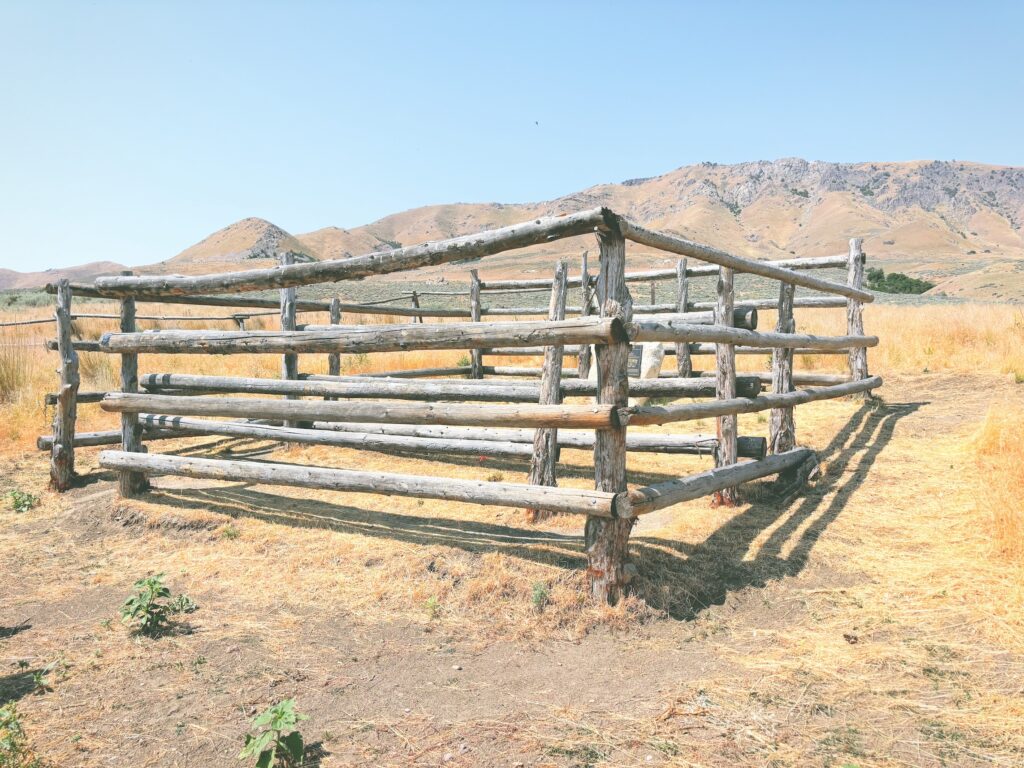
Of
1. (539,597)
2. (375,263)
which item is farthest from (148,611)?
(375,263)

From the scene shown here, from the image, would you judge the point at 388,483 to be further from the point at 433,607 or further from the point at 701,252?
the point at 701,252

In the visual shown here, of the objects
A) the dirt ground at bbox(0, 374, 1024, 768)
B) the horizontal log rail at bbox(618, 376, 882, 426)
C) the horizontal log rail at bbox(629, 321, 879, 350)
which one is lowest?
the dirt ground at bbox(0, 374, 1024, 768)

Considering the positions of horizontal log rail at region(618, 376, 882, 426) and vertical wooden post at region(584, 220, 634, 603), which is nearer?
vertical wooden post at region(584, 220, 634, 603)

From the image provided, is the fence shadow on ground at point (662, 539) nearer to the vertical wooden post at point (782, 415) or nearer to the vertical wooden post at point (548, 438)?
the vertical wooden post at point (782, 415)

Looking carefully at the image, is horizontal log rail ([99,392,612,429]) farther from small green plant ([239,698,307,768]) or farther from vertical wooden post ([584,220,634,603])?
small green plant ([239,698,307,768])

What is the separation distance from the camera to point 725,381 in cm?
481

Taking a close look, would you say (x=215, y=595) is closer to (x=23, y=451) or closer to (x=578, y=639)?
(x=578, y=639)

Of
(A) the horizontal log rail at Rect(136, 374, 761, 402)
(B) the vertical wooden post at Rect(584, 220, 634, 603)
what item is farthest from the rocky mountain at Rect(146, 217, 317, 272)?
(B) the vertical wooden post at Rect(584, 220, 634, 603)

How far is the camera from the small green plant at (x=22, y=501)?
536 centimetres

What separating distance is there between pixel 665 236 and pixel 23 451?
7.85 m

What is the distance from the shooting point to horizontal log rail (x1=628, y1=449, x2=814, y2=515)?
333 cm

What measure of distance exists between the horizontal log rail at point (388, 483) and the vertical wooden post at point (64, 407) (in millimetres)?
985

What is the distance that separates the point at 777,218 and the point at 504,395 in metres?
152

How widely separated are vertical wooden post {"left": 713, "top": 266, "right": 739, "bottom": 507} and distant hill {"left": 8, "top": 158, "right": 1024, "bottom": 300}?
66974 mm
